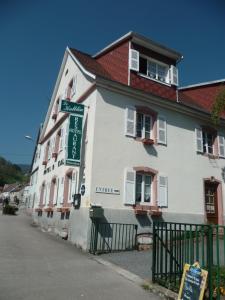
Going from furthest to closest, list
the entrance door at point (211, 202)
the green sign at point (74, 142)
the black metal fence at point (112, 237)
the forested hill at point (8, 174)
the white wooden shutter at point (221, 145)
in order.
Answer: the forested hill at point (8, 174) < the white wooden shutter at point (221, 145) < the entrance door at point (211, 202) < the green sign at point (74, 142) < the black metal fence at point (112, 237)

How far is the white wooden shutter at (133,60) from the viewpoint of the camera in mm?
14633

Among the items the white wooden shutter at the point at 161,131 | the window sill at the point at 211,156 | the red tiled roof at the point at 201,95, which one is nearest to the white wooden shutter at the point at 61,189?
the white wooden shutter at the point at 161,131

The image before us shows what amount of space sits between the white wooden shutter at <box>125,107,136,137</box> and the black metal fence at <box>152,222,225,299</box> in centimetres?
666

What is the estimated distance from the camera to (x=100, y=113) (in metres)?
12.6

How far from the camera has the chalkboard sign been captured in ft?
16.1

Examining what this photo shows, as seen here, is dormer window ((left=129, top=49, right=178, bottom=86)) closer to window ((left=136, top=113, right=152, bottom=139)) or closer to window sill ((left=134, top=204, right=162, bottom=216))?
window ((left=136, top=113, right=152, bottom=139))

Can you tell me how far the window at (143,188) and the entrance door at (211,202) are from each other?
3.55 m

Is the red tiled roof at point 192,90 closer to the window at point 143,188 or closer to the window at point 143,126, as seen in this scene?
the window at point 143,126

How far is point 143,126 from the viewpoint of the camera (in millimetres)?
13992

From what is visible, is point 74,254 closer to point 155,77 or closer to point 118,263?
point 118,263

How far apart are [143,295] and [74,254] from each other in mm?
4697

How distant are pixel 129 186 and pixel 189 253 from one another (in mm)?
6695

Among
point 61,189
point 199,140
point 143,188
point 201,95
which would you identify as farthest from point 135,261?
point 201,95

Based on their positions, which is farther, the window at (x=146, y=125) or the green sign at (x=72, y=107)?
the window at (x=146, y=125)
